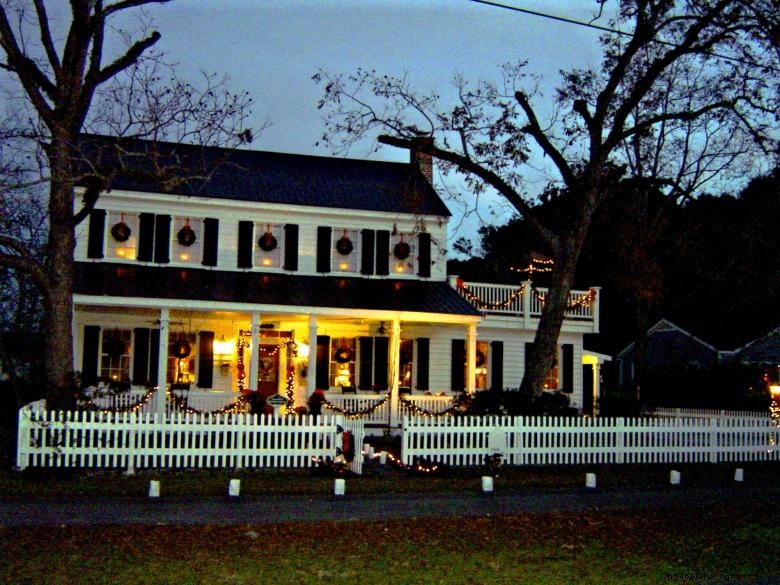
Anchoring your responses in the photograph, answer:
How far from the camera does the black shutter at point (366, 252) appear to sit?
1133 inches

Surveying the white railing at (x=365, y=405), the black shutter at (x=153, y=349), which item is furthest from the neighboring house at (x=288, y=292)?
the white railing at (x=365, y=405)

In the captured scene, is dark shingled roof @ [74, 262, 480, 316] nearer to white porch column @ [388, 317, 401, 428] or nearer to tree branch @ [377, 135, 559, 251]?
white porch column @ [388, 317, 401, 428]

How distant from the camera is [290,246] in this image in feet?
92.0

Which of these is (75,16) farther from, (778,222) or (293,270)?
(778,222)

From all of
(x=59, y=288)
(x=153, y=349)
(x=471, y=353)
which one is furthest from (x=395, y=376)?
(x=59, y=288)

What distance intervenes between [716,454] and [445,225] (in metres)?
11.4

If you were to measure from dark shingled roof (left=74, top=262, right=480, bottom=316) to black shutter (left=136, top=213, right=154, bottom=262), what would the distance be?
0.31 metres

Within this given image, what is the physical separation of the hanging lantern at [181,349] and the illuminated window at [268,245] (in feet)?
10.2

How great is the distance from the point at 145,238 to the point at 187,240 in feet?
3.83

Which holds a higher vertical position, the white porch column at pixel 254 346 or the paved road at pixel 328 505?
the white porch column at pixel 254 346

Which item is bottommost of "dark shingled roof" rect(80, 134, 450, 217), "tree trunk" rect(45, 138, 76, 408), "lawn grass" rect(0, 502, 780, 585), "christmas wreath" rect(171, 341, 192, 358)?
"lawn grass" rect(0, 502, 780, 585)

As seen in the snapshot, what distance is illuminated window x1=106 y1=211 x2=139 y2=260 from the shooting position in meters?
26.5

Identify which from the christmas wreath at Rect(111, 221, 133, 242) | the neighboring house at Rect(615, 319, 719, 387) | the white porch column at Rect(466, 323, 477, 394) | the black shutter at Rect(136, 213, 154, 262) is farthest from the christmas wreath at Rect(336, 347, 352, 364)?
the neighboring house at Rect(615, 319, 719, 387)

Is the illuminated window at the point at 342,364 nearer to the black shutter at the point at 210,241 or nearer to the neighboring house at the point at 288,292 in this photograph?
the neighboring house at the point at 288,292
